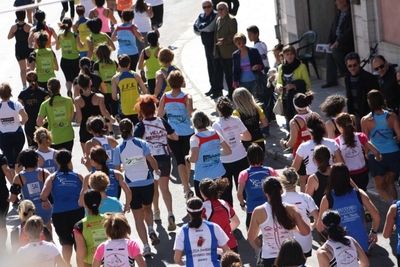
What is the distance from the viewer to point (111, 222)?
9797 millimetres

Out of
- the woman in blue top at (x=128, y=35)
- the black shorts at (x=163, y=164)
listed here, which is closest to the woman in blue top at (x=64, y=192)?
the black shorts at (x=163, y=164)

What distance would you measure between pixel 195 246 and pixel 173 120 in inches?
193

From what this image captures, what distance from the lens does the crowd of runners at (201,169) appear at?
9930 millimetres

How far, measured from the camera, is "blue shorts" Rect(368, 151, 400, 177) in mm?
12711

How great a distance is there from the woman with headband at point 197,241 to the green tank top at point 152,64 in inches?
317

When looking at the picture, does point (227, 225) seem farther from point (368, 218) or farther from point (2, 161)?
point (2, 161)

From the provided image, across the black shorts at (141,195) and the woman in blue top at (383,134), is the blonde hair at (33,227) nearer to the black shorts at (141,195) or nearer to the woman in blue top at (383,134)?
the black shorts at (141,195)

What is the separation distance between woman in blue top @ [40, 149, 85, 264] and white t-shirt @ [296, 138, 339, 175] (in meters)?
2.66

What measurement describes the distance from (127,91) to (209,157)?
3.85 metres

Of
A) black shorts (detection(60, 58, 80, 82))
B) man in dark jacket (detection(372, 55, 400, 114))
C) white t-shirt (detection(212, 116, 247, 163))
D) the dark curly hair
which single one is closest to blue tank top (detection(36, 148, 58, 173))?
white t-shirt (detection(212, 116, 247, 163))

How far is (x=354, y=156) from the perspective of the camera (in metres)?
12.2

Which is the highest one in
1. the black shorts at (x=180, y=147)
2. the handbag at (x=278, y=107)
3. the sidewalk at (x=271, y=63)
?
the black shorts at (x=180, y=147)

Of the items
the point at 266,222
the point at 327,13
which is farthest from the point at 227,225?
the point at 327,13

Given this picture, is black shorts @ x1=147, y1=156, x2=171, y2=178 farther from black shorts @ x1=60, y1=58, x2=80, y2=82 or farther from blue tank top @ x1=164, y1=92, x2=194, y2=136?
black shorts @ x1=60, y1=58, x2=80, y2=82
